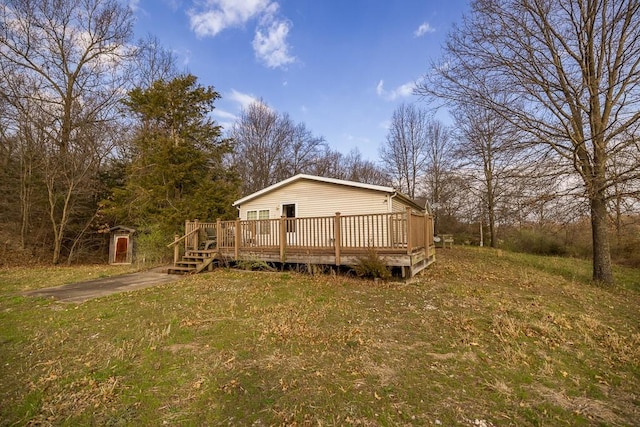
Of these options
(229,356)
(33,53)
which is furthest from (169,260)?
(33,53)

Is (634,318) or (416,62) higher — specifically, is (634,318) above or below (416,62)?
below

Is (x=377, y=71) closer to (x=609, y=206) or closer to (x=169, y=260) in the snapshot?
(x=609, y=206)

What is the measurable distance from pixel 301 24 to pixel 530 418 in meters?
16.0

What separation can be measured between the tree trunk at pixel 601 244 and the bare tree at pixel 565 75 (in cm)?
2

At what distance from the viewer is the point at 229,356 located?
357 centimetres

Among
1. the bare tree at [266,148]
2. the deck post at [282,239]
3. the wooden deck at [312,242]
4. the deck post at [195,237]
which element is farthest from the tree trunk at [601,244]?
the bare tree at [266,148]

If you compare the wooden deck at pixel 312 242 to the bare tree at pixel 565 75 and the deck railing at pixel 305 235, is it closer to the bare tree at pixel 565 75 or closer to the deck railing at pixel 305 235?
the deck railing at pixel 305 235

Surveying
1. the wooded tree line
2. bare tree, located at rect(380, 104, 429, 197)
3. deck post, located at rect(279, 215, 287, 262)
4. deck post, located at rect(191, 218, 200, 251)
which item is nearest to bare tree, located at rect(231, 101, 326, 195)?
the wooded tree line

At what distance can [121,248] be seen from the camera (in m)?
15.8

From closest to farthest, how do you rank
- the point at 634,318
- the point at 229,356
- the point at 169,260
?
the point at 229,356 < the point at 634,318 < the point at 169,260

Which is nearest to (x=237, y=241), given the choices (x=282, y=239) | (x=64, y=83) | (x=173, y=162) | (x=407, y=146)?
(x=282, y=239)

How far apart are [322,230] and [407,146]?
2273cm

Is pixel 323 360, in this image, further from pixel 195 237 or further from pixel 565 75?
pixel 565 75

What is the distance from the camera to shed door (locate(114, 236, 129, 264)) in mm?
15680
